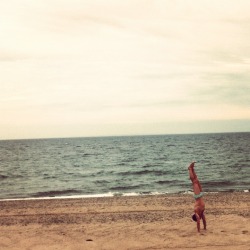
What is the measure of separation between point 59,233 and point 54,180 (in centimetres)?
2551

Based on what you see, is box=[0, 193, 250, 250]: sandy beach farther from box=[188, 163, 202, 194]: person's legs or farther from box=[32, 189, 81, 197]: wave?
box=[32, 189, 81, 197]: wave

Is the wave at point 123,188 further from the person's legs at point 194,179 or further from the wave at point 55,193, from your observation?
the person's legs at point 194,179

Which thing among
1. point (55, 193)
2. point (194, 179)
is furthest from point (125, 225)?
point (55, 193)

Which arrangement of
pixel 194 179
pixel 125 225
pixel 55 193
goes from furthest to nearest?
pixel 55 193
pixel 125 225
pixel 194 179

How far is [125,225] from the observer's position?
1227 centimetres

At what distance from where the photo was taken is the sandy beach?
10000 mm

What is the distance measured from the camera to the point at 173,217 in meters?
13.4

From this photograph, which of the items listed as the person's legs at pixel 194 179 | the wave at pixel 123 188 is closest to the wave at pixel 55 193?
the wave at pixel 123 188

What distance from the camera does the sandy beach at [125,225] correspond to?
10.0m

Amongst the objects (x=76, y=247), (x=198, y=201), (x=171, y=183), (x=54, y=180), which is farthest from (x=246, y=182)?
(x=76, y=247)

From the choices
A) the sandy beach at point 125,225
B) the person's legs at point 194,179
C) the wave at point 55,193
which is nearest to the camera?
the sandy beach at point 125,225

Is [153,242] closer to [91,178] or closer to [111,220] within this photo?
[111,220]

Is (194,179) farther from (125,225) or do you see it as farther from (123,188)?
(123,188)

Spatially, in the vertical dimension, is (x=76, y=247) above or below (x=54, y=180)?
above
